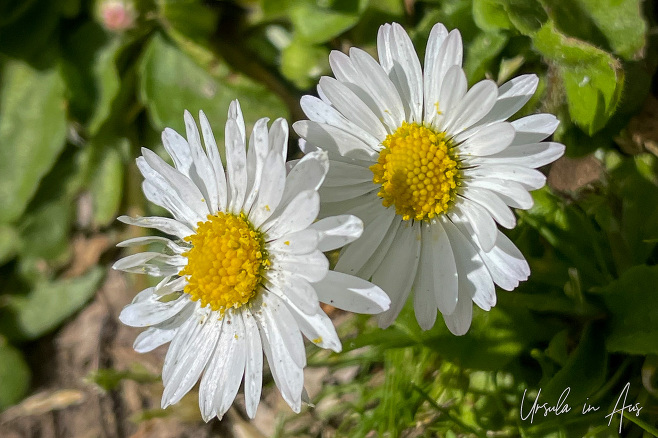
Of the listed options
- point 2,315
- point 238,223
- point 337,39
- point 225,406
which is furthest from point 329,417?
point 2,315

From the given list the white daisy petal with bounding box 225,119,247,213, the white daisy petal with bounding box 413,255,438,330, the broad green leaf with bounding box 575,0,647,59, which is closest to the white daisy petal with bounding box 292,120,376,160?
the white daisy petal with bounding box 225,119,247,213

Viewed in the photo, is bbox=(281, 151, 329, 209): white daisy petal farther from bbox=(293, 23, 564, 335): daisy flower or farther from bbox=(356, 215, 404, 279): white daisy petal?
bbox=(356, 215, 404, 279): white daisy petal

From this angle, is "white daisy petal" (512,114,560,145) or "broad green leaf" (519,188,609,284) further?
"broad green leaf" (519,188,609,284)

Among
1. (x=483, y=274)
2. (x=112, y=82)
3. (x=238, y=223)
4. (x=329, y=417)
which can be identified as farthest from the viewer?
(x=112, y=82)

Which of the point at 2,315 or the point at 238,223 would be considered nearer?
the point at 238,223

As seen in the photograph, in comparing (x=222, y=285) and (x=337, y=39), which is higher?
(x=337, y=39)

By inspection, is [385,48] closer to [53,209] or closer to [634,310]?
[634,310]

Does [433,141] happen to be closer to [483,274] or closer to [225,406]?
[483,274]
